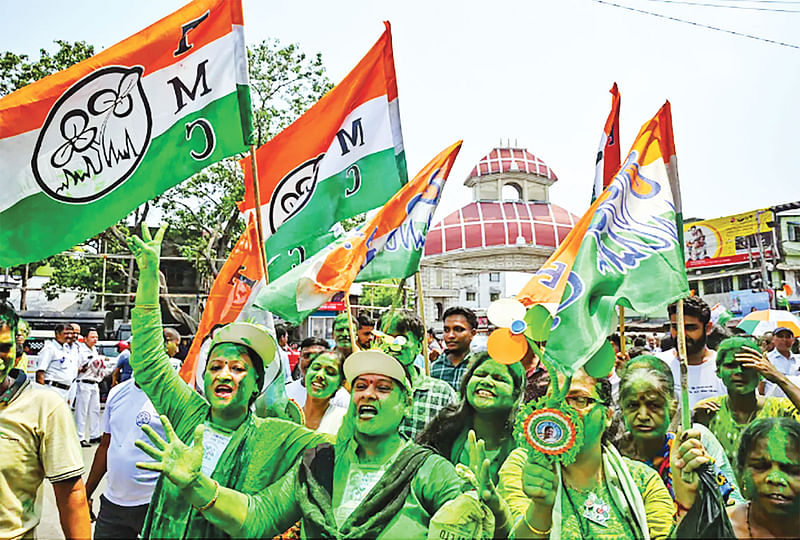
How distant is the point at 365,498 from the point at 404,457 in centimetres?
22

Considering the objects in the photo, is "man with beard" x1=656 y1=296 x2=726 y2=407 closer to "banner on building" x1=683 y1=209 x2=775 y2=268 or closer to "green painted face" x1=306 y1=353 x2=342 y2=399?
"green painted face" x1=306 y1=353 x2=342 y2=399

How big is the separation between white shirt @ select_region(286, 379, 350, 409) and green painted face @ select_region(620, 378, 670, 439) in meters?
1.84

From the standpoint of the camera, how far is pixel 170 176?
14.8 ft

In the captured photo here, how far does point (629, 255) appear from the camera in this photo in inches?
139

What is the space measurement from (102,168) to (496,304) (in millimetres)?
2752

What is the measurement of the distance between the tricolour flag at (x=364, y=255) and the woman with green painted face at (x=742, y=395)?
217cm

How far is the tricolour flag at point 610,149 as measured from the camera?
5.53 meters

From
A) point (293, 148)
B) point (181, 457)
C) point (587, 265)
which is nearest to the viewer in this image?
point (181, 457)

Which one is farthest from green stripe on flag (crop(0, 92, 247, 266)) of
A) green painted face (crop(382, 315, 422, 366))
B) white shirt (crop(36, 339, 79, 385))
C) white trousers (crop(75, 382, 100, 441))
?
white trousers (crop(75, 382, 100, 441))

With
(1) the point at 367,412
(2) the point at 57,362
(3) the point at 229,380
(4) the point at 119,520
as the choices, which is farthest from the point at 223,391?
(2) the point at 57,362

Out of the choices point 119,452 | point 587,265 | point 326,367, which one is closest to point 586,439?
point 587,265

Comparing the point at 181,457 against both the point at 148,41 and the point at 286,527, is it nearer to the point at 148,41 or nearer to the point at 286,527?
the point at 286,527

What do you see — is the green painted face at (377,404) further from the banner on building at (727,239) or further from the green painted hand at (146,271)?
the banner on building at (727,239)

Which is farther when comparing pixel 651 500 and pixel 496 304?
pixel 496 304
